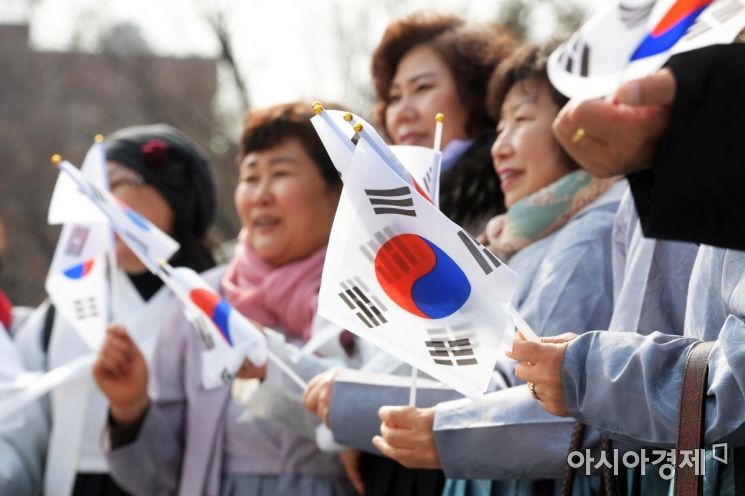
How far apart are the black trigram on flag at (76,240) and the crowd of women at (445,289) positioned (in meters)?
0.32

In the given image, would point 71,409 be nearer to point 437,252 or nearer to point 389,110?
point 389,110

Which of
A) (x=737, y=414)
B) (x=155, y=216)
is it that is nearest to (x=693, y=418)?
(x=737, y=414)

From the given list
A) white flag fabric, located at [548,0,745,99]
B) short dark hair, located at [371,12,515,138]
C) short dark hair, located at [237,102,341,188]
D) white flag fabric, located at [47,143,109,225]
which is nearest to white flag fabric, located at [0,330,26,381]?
white flag fabric, located at [47,143,109,225]

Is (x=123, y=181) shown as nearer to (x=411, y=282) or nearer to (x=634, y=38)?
(x=411, y=282)

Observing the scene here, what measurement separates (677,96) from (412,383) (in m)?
1.09

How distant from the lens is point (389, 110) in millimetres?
3670

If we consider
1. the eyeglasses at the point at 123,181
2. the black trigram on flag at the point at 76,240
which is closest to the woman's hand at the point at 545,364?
the black trigram on flag at the point at 76,240

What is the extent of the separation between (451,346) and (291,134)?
1.81m

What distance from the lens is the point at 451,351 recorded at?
2.07m

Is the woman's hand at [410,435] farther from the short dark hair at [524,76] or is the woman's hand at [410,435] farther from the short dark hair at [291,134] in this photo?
the short dark hair at [291,134]

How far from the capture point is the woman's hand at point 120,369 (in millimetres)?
3377

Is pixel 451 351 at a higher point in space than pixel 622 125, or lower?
lower

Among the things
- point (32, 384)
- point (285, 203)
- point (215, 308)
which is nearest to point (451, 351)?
point (215, 308)

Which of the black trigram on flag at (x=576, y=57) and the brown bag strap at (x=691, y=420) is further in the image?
the black trigram on flag at (x=576, y=57)
